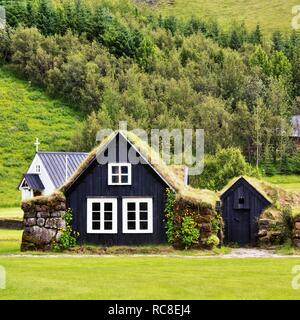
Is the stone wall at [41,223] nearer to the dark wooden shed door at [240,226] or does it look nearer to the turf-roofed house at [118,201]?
the turf-roofed house at [118,201]

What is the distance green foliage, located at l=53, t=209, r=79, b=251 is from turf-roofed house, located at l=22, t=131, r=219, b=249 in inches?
9.7

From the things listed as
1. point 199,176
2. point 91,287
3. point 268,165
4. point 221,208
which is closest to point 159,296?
point 91,287

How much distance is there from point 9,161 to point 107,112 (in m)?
14.8

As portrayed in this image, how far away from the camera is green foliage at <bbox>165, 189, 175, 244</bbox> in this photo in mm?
37178

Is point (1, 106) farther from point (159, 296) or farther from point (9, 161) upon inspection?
point (159, 296)

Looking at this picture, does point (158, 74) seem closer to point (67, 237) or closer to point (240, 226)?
point (240, 226)

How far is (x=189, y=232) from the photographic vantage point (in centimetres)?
3625

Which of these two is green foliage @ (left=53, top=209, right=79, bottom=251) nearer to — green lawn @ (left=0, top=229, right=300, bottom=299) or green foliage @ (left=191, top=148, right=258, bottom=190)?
green lawn @ (left=0, top=229, right=300, bottom=299)

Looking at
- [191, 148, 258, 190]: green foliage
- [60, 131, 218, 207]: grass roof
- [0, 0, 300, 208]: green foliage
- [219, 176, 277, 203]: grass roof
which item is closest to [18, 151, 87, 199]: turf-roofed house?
[191, 148, 258, 190]: green foliage

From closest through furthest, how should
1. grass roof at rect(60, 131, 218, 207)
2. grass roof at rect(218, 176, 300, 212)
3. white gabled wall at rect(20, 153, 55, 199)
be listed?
grass roof at rect(60, 131, 218, 207)
grass roof at rect(218, 176, 300, 212)
white gabled wall at rect(20, 153, 55, 199)

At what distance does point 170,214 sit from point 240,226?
6.01m

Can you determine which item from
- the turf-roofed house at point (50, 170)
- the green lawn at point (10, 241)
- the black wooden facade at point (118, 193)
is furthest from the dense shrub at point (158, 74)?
the black wooden facade at point (118, 193)

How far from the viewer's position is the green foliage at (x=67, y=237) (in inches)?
1465

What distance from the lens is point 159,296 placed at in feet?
61.0
